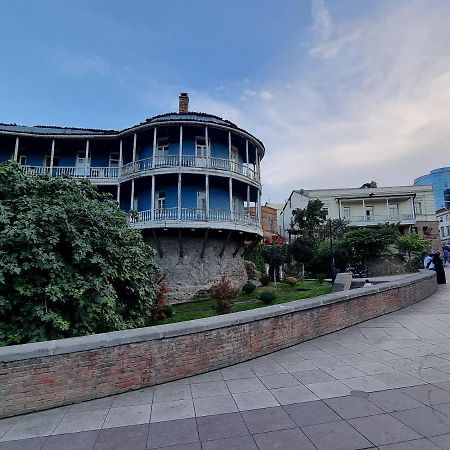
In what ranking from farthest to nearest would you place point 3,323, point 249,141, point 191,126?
1. point 249,141
2. point 191,126
3. point 3,323

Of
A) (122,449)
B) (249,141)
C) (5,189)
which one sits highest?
(249,141)

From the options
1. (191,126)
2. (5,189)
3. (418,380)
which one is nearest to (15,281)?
(5,189)

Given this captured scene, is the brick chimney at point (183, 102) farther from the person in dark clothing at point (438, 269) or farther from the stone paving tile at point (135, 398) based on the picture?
the stone paving tile at point (135, 398)

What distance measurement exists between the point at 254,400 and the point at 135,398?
1.67 meters

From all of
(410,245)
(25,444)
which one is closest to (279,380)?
(25,444)

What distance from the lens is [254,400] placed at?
4.18 m

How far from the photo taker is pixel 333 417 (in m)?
3.62

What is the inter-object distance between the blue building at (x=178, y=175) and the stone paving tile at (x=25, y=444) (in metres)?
13.9

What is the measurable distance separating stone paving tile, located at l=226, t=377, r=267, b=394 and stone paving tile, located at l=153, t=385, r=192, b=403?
24.5 inches

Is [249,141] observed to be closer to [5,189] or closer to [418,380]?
[5,189]

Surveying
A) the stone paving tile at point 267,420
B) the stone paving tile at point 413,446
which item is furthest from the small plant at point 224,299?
→ the stone paving tile at point 413,446

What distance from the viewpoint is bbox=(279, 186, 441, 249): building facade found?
36.6 m

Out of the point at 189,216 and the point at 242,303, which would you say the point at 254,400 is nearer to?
the point at 242,303

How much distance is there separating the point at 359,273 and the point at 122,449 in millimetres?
21613
